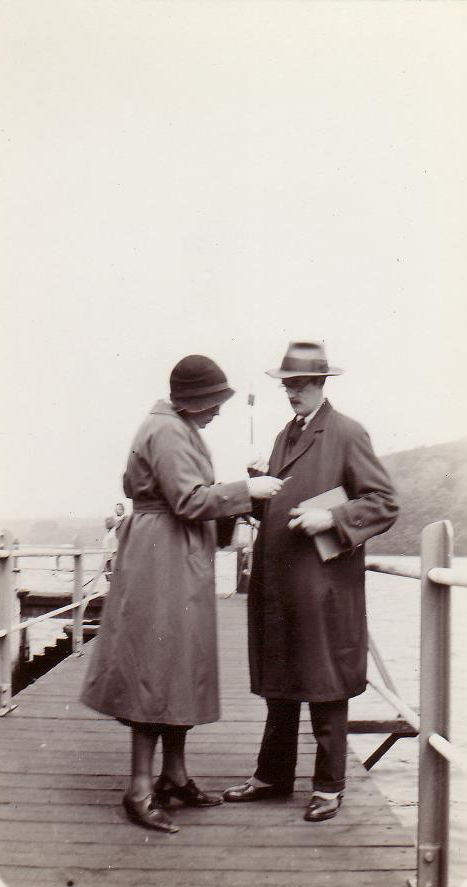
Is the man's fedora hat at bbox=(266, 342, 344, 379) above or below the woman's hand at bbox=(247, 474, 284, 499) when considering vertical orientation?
above

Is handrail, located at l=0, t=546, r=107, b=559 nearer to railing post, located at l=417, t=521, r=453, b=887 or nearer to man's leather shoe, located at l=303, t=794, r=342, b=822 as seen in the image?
man's leather shoe, located at l=303, t=794, r=342, b=822

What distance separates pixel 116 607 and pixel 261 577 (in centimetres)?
53

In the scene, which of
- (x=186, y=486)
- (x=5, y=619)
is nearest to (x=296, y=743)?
(x=186, y=486)

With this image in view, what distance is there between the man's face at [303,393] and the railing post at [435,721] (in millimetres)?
872

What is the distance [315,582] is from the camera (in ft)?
9.81

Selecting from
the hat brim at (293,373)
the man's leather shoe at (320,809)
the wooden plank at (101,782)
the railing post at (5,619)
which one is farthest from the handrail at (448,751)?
the railing post at (5,619)

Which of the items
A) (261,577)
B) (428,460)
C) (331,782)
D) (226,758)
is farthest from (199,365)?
(428,460)

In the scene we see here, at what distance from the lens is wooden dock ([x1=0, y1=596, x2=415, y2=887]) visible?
246 cm

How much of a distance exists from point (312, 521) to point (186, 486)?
0.43 metres

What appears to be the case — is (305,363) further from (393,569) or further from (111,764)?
(111,764)

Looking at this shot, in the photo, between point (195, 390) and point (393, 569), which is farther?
point (393, 569)

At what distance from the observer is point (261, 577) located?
124 inches

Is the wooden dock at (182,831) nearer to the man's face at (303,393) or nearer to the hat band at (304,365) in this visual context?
the man's face at (303,393)

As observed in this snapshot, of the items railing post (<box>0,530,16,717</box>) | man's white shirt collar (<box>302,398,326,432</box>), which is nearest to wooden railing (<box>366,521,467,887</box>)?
man's white shirt collar (<box>302,398,326,432</box>)
